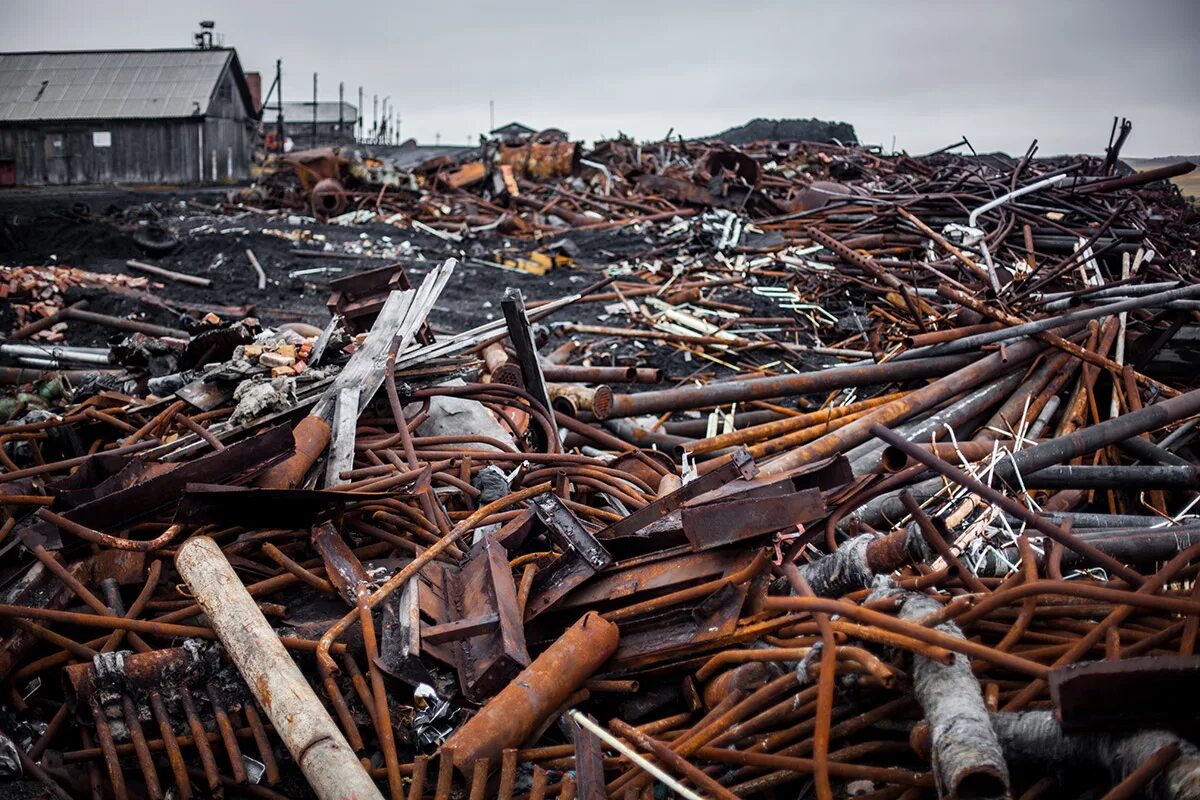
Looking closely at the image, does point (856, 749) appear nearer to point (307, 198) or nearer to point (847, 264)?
point (847, 264)

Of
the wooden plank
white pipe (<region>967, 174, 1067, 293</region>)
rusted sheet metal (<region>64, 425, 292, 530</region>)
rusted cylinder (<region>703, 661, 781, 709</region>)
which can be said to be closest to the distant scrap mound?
white pipe (<region>967, 174, 1067, 293</region>)

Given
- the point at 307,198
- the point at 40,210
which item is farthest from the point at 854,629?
the point at 40,210

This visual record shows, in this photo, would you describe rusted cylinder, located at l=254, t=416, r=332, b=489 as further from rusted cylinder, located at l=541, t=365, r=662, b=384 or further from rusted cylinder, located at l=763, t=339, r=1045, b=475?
rusted cylinder, located at l=763, t=339, r=1045, b=475

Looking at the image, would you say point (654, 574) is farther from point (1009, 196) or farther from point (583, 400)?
point (1009, 196)

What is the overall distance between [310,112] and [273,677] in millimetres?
62453

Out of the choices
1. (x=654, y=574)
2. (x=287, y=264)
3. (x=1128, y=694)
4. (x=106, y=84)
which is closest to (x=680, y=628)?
(x=654, y=574)

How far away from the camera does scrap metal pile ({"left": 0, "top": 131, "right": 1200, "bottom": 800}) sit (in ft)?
7.18

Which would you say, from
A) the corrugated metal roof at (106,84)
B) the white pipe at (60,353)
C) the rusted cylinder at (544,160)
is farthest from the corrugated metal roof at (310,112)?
the white pipe at (60,353)

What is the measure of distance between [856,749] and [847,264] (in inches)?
331

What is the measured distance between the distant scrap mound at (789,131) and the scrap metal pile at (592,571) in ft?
95.3

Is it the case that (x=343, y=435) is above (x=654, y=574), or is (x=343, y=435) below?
above

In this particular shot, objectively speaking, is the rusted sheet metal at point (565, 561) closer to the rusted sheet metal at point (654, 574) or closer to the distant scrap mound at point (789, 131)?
the rusted sheet metal at point (654, 574)

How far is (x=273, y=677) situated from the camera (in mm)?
2674

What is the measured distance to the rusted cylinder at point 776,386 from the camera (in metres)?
5.50
